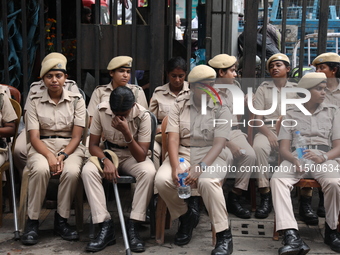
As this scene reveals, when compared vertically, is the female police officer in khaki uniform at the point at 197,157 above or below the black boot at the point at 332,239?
above

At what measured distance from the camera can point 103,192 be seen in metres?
4.70

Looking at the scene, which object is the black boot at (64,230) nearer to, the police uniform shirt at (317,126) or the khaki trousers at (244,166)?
the khaki trousers at (244,166)

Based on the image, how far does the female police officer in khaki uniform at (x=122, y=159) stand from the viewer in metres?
4.59

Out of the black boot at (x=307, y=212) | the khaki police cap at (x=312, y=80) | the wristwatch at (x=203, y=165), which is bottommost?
the black boot at (x=307, y=212)

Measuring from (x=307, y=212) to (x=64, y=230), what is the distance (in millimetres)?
2321

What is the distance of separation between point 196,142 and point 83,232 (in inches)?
52.3

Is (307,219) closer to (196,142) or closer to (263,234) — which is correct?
(263,234)

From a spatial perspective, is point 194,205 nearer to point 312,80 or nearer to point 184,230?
point 184,230

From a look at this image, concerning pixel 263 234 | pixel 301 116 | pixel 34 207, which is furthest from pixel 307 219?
pixel 34 207

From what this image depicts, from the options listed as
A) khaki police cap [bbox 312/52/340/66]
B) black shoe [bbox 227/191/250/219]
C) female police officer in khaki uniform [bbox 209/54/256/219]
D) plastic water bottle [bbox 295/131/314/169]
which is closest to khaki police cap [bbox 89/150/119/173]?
female police officer in khaki uniform [bbox 209/54/256/219]

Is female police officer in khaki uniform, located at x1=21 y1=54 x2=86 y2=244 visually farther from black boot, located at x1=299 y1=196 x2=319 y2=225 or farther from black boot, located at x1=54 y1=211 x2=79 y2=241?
black boot, located at x1=299 y1=196 x2=319 y2=225

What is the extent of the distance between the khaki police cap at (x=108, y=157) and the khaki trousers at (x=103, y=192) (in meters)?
0.03

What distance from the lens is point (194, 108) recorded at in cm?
498

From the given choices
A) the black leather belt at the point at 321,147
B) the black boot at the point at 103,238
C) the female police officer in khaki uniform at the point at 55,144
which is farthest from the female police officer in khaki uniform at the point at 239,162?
the female police officer in khaki uniform at the point at 55,144
